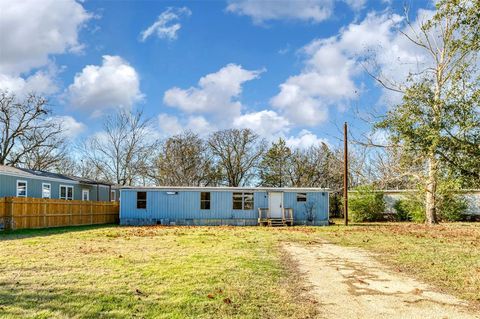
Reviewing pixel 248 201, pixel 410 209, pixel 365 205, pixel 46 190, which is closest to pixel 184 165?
pixel 248 201

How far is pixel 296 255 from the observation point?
10828mm

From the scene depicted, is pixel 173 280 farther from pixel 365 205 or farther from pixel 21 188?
pixel 365 205

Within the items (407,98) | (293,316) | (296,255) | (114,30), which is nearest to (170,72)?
(114,30)

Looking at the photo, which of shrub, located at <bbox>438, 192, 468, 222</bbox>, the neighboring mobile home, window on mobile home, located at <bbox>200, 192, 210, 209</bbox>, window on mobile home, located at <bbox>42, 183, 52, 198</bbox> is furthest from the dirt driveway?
shrub, located at <bbox>438, 192, 468, 222</bbox>

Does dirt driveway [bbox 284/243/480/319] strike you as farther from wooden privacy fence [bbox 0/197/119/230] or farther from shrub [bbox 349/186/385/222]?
shrub [bbox 349/186/385/222]

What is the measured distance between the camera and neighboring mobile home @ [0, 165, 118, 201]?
21125mm

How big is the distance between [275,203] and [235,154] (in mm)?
15772

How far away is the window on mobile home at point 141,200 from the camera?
24.5 m

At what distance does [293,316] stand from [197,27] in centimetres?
1295

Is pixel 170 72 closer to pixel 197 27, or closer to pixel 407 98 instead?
pixel 197 27

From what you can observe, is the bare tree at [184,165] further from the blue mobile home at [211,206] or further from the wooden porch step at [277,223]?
the wooden porch step at [277,223]

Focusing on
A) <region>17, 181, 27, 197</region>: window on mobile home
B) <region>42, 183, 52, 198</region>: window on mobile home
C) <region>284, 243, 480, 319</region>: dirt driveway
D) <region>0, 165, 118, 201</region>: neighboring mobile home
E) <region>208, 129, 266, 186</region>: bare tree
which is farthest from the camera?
<region>208, 129, 266, 186</region>: bare tree

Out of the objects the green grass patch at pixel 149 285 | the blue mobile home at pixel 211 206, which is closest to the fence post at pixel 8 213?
the blue mobile home at pixel 211 206

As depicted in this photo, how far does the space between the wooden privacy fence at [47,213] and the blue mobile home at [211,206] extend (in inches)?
74.4
